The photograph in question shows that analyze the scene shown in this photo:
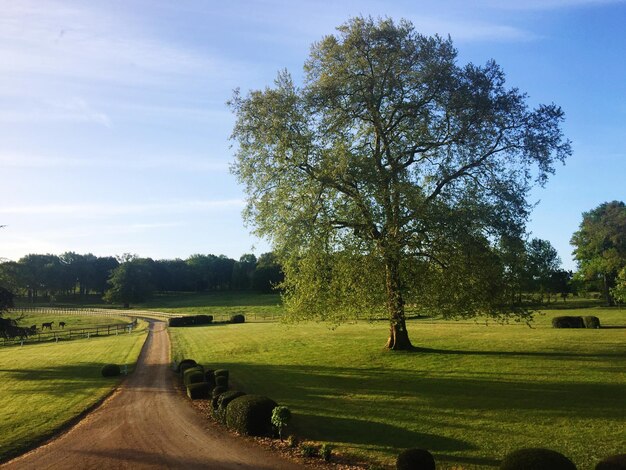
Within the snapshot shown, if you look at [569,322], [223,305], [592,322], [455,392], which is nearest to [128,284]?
[223,305]

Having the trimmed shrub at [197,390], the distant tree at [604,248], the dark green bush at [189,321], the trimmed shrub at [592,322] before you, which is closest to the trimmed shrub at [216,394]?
the trimmed shrub at [197,390]

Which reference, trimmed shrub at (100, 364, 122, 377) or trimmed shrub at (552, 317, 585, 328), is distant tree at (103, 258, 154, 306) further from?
trimmed shrub at (552, 317, 585, 328)

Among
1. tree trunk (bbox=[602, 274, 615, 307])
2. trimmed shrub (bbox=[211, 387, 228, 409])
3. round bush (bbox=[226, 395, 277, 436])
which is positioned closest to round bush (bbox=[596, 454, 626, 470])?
round bush (bbox=[226, 395, 277, 436])

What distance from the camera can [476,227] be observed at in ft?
82.9

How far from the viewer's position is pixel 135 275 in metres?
121

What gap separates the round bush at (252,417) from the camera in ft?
52.2

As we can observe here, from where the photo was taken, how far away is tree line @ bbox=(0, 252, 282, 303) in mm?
121875

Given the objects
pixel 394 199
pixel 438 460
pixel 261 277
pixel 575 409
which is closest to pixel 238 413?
pixel 438 460

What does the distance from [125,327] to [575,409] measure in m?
61.1

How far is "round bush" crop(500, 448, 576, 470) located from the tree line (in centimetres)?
12114

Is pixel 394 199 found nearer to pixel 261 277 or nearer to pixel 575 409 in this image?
pixel 575 409

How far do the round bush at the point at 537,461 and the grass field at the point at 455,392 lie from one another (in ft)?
9.34

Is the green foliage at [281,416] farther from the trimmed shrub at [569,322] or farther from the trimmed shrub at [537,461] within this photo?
the trimmed shrub at [569,322]

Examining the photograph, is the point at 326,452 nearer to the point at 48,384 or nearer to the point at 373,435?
the point at 373,435
